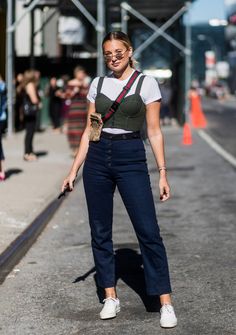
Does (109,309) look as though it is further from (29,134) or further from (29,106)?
(29,106)

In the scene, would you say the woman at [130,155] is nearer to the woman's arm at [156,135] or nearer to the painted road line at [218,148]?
the woman's arm at [156,135]

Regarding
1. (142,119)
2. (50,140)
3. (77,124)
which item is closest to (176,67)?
(50,140)

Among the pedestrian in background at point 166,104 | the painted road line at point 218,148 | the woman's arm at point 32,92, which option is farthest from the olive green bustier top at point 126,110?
the pedestrian in background at point 166,104

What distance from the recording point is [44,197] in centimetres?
1043

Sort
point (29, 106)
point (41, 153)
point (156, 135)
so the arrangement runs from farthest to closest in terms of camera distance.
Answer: point (41, 153) < point (29, 106) < point (156, 135)

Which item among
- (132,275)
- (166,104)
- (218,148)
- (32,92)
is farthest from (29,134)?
(166,104)

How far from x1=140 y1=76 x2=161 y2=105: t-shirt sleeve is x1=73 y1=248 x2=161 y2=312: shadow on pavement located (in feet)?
4.69

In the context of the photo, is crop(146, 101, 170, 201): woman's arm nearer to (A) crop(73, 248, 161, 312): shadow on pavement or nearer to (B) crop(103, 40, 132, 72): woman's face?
(B) crop(103, 40, 132, 72): woman's face

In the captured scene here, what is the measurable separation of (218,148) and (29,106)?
5541 millimetres

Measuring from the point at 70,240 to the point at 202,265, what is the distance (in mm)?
1723

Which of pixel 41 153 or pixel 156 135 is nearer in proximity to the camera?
pixel 156 135

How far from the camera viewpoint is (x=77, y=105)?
16.0 meters

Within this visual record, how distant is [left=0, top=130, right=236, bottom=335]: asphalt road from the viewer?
4.88 m

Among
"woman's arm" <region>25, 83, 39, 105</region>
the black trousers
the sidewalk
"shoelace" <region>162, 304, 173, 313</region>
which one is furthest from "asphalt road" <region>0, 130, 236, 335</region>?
"woman's arm" <region>25, 83, 39, 105</region>
